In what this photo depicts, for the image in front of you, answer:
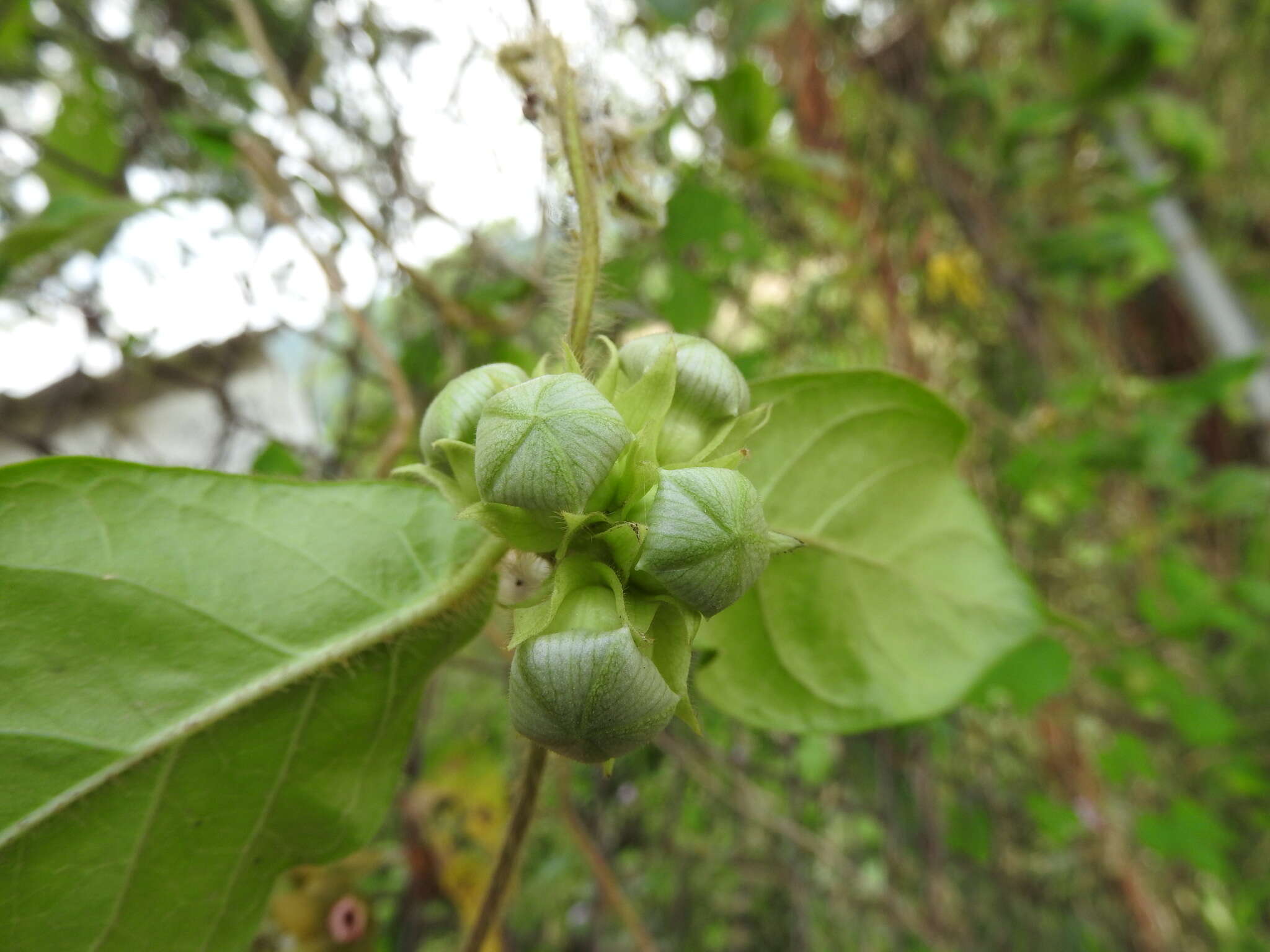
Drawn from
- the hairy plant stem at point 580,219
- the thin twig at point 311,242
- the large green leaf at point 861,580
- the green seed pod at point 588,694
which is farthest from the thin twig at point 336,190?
the green seed pod at point 588,694

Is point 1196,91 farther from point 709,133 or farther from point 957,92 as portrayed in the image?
point 709,133

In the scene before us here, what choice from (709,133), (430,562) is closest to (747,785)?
(430,562)

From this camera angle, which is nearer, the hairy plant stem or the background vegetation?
the hairy plant stem

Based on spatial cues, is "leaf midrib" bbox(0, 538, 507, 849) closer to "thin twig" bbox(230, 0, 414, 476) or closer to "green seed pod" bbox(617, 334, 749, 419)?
"green seed pod" bbox(617, 334, 749, 419)

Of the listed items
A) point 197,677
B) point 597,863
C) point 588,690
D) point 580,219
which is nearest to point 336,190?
point 580,219

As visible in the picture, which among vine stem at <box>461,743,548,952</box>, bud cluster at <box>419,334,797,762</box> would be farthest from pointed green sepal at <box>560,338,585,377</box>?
vine stem at <box>461,743,548,952</box>
